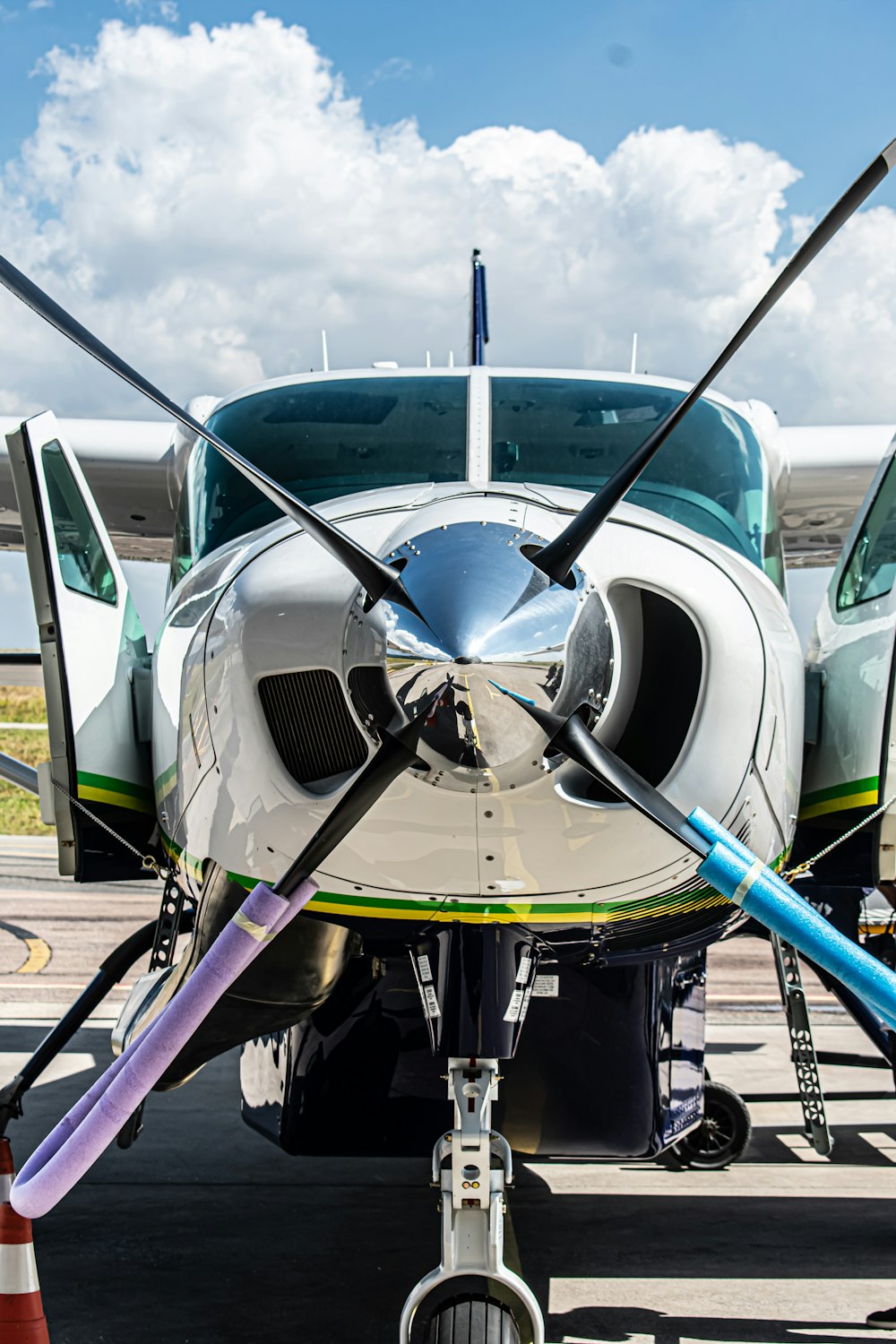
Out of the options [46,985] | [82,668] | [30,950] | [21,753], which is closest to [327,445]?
[82,668]

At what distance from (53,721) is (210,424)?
1.18m

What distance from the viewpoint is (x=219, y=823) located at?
10.3 feet

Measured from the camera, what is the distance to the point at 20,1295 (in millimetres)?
3910

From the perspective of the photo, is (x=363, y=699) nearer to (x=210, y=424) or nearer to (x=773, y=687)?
(x=773, y=687)

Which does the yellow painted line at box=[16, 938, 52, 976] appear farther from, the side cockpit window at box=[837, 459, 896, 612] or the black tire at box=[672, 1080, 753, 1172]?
the side cockpit window at box=[837, 459, 896, 612]

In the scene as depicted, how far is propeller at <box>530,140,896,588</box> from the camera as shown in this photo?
2.65 meters

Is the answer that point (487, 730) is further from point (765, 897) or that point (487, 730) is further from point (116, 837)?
point (116, 837)

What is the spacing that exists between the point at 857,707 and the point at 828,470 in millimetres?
2395

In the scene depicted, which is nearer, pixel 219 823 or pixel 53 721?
pixel 219 823

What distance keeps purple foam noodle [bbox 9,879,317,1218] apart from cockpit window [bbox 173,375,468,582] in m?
1.42

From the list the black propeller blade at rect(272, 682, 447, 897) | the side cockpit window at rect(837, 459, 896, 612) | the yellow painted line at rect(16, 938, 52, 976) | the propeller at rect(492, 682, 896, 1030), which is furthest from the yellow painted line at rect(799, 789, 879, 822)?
the yellow painted line at rect(16, 938, 52, 976)

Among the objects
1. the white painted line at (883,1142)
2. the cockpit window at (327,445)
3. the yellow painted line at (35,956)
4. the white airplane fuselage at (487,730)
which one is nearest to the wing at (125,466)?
the cockpit window at (327,445)

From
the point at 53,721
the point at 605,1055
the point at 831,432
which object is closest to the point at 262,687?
the point at 53,721

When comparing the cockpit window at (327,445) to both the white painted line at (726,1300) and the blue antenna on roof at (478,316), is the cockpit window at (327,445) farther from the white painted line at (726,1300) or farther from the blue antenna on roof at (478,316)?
the blue antenna on roof at (478,316)
